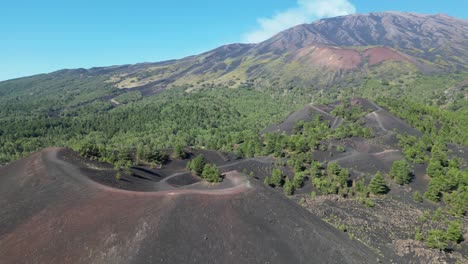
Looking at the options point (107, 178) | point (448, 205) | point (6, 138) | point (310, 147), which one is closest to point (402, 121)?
point (310, 147)

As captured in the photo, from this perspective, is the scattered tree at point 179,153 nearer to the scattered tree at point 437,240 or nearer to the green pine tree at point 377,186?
the green pine tree at point 377,186

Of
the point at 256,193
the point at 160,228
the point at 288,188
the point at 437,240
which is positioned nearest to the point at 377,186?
the point at 288,188

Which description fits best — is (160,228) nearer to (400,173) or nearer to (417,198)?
(417,198)

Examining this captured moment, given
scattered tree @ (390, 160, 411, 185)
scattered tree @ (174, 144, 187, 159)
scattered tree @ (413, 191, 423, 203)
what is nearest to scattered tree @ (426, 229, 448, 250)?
scattered tree @ (413, 191, 423, 203)

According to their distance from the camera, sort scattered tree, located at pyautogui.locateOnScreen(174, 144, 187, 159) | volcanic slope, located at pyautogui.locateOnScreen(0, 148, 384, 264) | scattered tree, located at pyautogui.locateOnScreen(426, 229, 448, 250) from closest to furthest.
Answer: volcanic slope, located at pyautogui.locateOnScreen(0, 148, 384, 264), scattered tree, located at pyautogui.locateOnScreen(426, 229, 448, 250), scattered tree, located at pyautogui.locateOnScreen(174, 144, 187, 159)

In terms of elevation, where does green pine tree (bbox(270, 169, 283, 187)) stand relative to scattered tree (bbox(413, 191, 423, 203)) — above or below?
above

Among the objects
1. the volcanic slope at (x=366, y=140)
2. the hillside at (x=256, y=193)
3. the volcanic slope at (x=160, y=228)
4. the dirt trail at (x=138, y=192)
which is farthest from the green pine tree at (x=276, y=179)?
the volcanic slope at (x=160, y=228)

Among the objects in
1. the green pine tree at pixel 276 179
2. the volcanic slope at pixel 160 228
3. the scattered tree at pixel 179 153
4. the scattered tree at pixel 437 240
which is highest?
the volcanic slope at pixel 160 228

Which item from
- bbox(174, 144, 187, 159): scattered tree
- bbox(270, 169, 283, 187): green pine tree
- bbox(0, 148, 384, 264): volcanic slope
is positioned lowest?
bbox(270, 169, 283, 187): green pine tree

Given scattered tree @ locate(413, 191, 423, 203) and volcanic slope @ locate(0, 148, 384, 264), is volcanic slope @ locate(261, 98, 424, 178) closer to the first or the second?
scattered tree @ locate(413, 191, 423, 203)

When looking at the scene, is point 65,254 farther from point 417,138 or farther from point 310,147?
point 417,138
